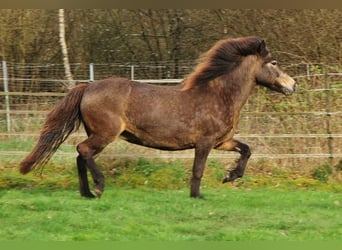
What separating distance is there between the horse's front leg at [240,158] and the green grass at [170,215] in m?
0.31

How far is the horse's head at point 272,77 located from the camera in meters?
7.61

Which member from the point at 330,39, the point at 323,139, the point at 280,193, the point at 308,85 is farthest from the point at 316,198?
the point at 330,39

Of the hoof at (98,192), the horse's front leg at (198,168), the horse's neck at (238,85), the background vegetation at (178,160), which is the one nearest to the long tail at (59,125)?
the background vegetation at (178,160)

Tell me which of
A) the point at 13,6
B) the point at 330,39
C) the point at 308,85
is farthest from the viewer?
the point at 330,39

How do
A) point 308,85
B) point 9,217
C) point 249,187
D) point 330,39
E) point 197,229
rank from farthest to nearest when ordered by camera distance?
point 330,39, point 308,85, point 249,187, point 9,217, point 197,229

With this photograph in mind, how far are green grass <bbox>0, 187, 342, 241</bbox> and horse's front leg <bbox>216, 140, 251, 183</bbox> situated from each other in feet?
1.03

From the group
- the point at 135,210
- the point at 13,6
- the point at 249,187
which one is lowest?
the point at 249,187

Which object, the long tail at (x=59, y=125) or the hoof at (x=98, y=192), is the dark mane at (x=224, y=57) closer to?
the long tail at (x=59, y=125)

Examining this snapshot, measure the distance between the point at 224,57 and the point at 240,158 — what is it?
136cm

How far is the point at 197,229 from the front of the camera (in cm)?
518

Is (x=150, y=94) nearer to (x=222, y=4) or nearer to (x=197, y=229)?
(x=197, y=229)

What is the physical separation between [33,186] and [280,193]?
11.9ft

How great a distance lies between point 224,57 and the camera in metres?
7.49

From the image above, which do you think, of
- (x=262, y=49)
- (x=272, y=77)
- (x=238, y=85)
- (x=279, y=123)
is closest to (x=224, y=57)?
(x=238, y=85)
